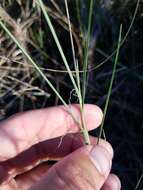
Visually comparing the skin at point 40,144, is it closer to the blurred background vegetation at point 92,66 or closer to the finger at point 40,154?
the finger at point 40,154

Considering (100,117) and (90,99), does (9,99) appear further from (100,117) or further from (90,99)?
(100,117)

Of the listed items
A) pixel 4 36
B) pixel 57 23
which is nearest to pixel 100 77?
pixel 57 23

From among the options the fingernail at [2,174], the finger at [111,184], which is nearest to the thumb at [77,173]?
the finger at [111,184]

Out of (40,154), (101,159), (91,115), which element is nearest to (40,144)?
(40,154)

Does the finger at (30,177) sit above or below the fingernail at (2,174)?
below

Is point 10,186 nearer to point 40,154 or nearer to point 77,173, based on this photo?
point 40,154

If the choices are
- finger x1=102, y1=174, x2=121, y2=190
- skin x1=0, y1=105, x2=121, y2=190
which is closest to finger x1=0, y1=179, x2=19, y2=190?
skin x1=0, y1=105, x2=121, y2=190
